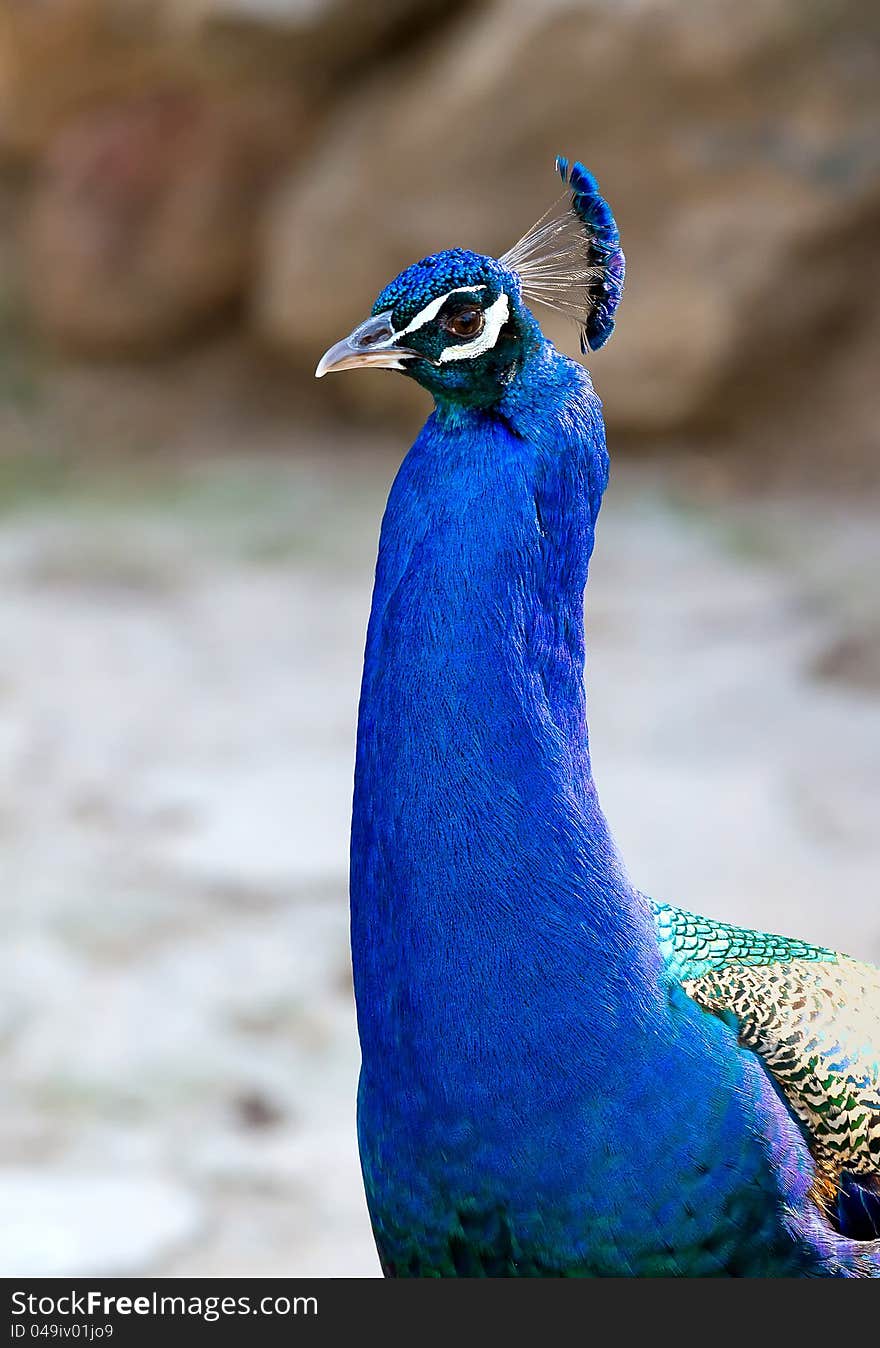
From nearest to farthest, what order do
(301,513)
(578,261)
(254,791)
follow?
(578,261) < (254,791) < (301,513)

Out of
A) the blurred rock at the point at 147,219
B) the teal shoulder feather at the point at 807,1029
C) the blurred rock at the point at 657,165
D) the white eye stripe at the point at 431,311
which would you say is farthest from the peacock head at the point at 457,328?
the blurred rock at the point at 147,219

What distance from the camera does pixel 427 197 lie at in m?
5.13

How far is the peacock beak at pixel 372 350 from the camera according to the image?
4.27 feet

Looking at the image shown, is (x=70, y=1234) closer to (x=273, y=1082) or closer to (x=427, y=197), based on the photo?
(x=273, y=1082)

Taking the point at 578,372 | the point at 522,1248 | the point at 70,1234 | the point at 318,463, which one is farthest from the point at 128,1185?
the point at 318,463

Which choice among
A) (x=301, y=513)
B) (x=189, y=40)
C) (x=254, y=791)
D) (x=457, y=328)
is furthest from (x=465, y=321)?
(x=189, y=40)

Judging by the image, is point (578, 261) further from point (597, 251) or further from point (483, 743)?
point (483, 743)

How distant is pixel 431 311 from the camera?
4.23 feet

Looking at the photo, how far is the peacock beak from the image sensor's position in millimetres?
1301

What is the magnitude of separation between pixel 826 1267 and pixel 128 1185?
4.11 ft

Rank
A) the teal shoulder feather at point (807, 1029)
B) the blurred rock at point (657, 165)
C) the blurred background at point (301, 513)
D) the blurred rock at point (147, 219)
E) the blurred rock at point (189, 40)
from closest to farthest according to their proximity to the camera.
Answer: the teal shoulder feather at point (807, 1029) → the blurred background at point (301, 513) → the blurred rock at point (657, 165) → the blurred rock at point (189, 40) → the blurred rock at point (147, 219)

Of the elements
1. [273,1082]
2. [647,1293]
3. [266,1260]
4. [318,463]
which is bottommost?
[647,1293]

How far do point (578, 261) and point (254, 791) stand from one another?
7.41ft

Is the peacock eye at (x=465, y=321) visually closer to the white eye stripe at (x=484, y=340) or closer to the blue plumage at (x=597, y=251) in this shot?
the white eye stripe at (x=484, y=340)
